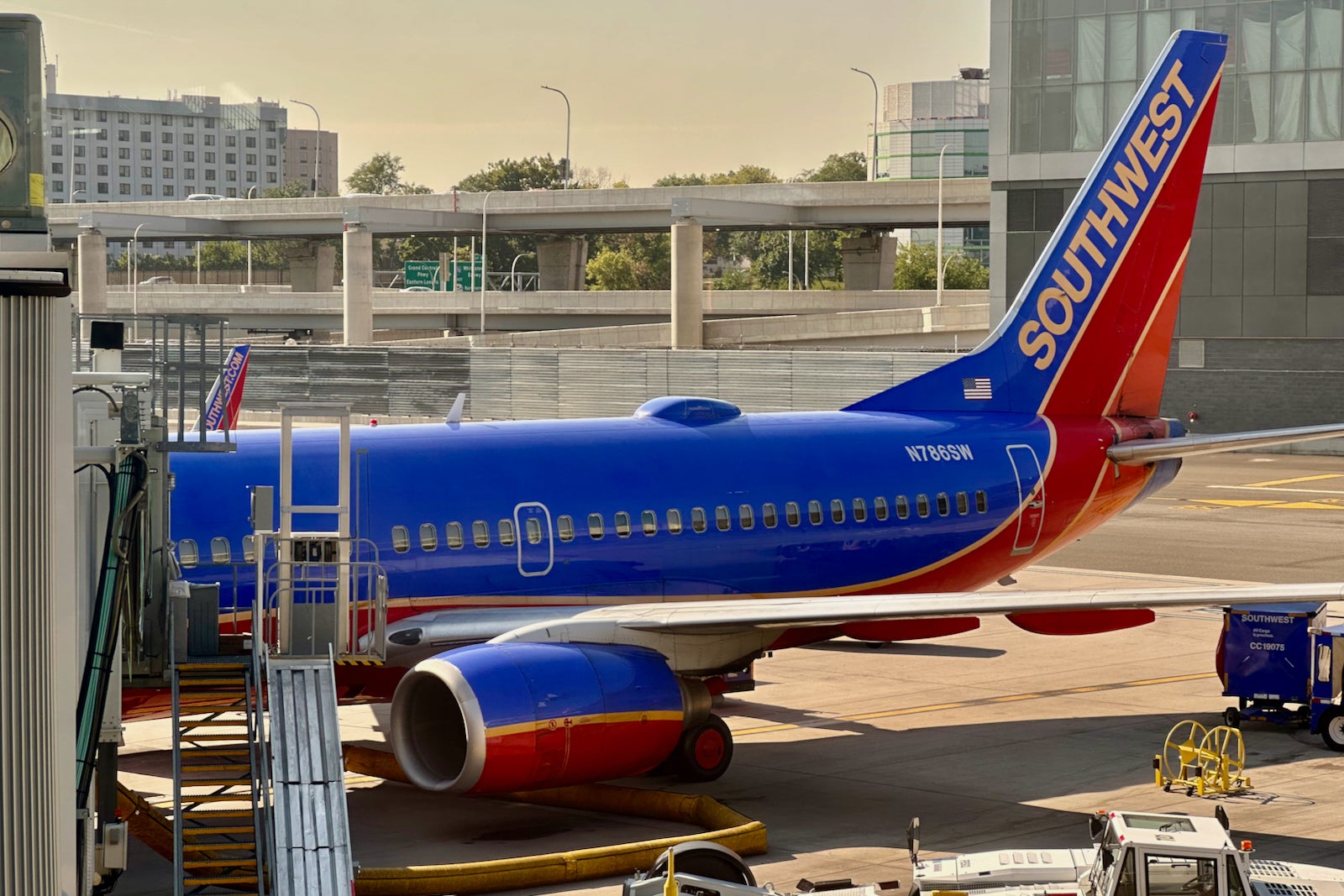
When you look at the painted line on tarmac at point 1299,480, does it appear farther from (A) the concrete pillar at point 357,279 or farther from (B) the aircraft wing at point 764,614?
(A) the concrete pillar at point 357,279

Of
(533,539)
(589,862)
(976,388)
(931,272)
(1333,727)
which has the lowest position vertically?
(589,862)

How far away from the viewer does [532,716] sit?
17.0m

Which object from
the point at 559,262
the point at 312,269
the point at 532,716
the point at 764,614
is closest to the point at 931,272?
the point at 559,262

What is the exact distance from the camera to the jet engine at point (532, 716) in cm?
1688

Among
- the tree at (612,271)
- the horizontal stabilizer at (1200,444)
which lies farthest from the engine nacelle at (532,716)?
the tree at (612,271)

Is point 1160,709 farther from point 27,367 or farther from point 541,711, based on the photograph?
point 27,367

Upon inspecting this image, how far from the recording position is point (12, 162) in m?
7.21

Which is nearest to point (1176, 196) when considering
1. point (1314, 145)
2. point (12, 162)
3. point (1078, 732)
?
point (1078, 732)

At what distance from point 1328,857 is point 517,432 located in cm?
1060

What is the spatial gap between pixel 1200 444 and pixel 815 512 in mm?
6305

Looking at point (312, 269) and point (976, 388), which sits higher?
point (312, 269)

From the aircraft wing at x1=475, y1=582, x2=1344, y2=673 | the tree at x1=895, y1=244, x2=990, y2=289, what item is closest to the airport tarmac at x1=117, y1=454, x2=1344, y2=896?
the aircraft wing at x1=475, y1=582, x2=1344, y2=673

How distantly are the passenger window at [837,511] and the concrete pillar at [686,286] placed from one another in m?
69.6

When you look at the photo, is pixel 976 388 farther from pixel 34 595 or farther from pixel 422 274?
pixel 422 274
